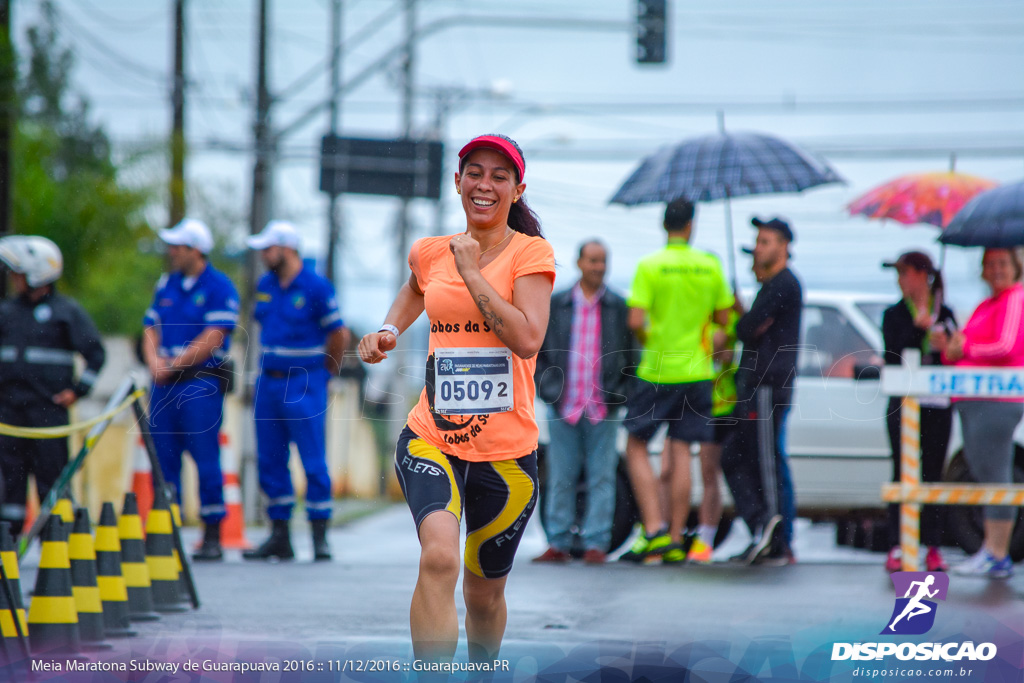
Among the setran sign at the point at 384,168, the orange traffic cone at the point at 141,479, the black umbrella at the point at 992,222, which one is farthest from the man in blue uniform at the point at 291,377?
the black umbrella at the point at 992,222

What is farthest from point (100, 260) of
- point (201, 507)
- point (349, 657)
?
point (349, 657)

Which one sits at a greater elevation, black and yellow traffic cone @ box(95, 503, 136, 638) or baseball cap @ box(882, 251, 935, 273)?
baseball cap @ box(882, 251, 935, 273)

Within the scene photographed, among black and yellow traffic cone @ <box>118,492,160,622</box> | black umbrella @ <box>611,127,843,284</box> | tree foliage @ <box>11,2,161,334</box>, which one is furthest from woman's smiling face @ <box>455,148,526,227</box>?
tree foliage @ <box>11,2,161,334</box>

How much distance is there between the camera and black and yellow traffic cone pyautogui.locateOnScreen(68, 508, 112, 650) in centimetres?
480

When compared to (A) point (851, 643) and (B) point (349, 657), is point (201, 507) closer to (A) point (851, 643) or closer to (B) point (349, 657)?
(B) point (349, 657)

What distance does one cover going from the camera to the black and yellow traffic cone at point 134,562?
5.42 meters

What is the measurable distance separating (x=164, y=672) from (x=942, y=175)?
585cm

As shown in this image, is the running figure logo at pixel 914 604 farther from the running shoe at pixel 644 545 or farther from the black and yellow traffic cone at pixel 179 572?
the black and yellow traffic cone at pixel 179 572

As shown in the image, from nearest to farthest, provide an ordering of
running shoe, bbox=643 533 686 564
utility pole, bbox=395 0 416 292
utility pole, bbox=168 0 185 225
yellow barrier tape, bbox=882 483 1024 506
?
yellow barrier tape, bbox=882 483 1024 506
running shoe, bbox=643 533 686 564
utility pole, bbox=168 0 185 225
utility pole, bbox=395 0 416 292

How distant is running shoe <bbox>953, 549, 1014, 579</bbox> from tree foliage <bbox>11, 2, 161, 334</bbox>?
24.2 meters

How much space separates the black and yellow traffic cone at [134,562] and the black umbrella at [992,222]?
174 inches

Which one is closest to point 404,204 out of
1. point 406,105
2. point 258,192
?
point 406,105

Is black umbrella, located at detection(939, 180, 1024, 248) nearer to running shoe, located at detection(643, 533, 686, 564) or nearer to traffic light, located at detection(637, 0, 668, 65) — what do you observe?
running shoe, located at detection(643, 533, 686, 564)

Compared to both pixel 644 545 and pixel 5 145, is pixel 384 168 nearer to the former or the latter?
pixel 5 145
